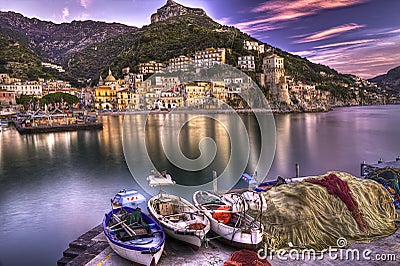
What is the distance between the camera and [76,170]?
2139cm

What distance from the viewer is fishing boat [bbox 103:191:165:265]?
5.66m

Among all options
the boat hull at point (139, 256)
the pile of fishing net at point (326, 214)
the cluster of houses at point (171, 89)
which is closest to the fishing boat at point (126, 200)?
the boat hull at point (139, 256)

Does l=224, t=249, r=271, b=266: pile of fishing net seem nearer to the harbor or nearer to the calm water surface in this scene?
the harbor

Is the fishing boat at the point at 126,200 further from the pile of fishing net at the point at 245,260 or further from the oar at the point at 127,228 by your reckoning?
the pile of fishing net at the point at 245,260

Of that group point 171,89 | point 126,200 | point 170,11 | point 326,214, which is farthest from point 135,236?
point 170,11

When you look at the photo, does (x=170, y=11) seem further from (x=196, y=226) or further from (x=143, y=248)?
(x=143, y=248)


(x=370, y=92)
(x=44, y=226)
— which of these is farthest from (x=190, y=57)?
(x=370, y=92)

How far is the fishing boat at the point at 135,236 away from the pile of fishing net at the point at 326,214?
234 centimetres

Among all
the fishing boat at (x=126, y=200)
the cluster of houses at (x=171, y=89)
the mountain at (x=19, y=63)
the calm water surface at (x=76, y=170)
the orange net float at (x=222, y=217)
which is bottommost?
the calm water surface at (x=76, y=170)

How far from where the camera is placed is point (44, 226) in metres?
11.4

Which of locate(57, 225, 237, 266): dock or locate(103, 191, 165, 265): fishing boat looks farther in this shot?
locate(57, 225, 237, 266): dock

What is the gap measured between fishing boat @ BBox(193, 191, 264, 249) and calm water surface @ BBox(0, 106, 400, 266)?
5206 mm

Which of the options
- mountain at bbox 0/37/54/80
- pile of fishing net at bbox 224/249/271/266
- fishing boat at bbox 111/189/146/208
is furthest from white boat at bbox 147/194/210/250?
mountain at bbox 0/37/54/80

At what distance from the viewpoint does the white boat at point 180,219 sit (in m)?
6.25
